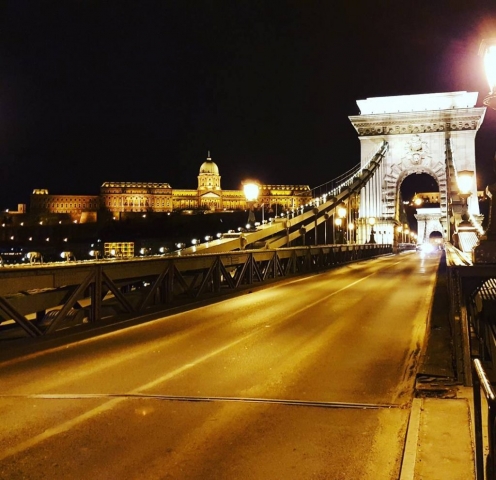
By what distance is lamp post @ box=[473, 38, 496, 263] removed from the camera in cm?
645

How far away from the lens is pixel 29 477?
420 cm

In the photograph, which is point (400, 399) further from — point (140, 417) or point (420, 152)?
point (420, 152)

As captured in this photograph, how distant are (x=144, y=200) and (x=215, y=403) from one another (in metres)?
170

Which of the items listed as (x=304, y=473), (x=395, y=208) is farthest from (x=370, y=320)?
(x=395, y=208)

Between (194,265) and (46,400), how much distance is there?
9522mm

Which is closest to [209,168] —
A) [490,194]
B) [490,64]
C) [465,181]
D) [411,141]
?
[411,141]

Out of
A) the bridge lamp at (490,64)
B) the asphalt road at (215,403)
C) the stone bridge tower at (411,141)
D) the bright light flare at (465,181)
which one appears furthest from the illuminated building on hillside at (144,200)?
the bridge lamp at (490,64)

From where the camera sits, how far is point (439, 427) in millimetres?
5152

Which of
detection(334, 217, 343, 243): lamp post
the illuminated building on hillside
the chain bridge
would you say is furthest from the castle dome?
detection(334, 217, 343, 243): lamp post

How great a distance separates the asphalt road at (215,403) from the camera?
14.6 feet

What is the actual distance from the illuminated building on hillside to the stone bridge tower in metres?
104

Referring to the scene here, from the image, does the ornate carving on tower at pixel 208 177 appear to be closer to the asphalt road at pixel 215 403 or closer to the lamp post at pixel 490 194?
the asphalt road at pixel 215 403

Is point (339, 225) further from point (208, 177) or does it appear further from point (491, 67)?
point (208, 177)

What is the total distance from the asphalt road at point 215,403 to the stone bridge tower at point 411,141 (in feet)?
176
